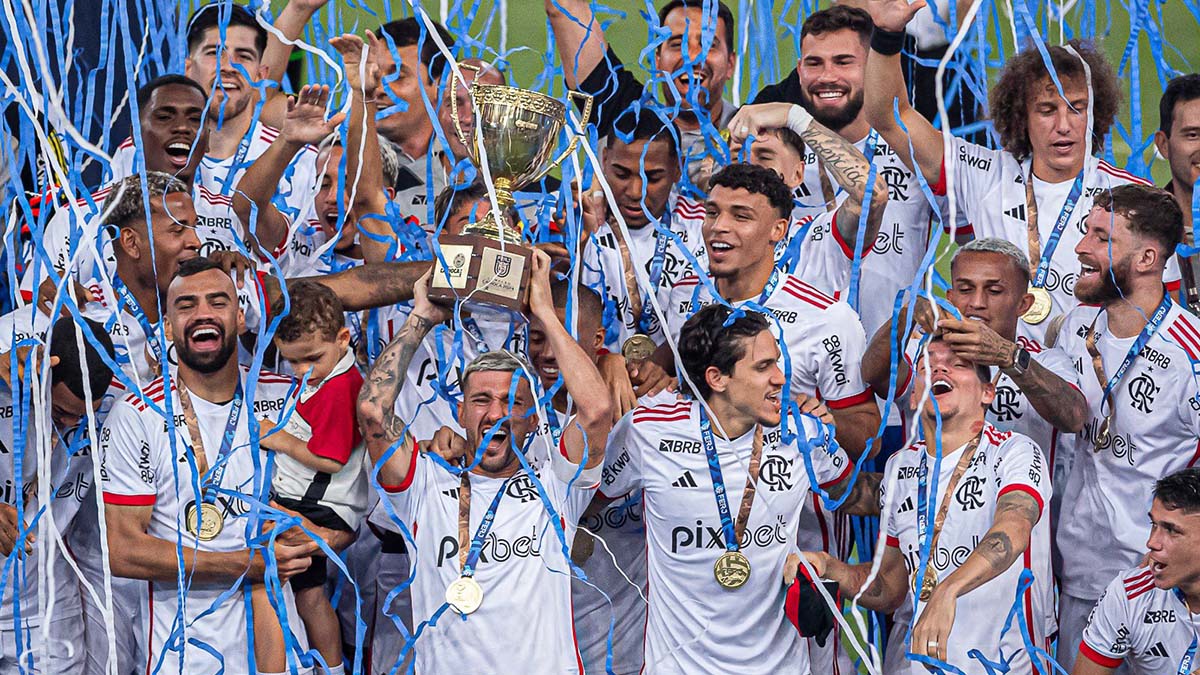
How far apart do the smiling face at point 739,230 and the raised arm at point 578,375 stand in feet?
1.62

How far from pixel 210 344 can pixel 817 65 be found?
1.66m

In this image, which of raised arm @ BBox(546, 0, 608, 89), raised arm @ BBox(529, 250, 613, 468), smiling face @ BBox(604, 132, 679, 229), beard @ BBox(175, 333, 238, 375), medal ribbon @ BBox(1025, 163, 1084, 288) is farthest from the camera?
raised arm @ BBox(546, 0, 608, 89)

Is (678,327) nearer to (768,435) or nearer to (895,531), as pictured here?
(768,435)

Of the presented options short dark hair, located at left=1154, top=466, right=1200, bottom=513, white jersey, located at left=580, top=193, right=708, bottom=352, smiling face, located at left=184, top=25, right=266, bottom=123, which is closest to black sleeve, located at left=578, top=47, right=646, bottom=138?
white jersey, located at left=580, top=193, right=708, bottom=352

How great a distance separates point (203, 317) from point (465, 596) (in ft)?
2.78

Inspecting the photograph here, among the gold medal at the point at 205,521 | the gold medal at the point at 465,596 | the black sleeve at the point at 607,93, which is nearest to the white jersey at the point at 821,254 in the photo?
the black sleeve at the point at 607,93

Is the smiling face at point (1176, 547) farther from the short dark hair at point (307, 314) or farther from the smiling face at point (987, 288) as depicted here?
the short dark hair at point (307, 314)

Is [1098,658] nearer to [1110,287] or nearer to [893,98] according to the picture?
[1110,287]

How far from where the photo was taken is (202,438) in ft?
11.4

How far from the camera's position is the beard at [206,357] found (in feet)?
11.5

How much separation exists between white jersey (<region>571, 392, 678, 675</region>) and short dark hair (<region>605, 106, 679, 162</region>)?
868 millimetres

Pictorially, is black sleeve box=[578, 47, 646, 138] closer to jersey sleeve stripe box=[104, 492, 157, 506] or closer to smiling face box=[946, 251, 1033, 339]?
smiling face box=[946, 251, 1033, 339]

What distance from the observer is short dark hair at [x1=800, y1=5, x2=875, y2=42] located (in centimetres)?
393

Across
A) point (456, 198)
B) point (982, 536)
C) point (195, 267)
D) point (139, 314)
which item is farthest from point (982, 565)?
point (139, 314)
